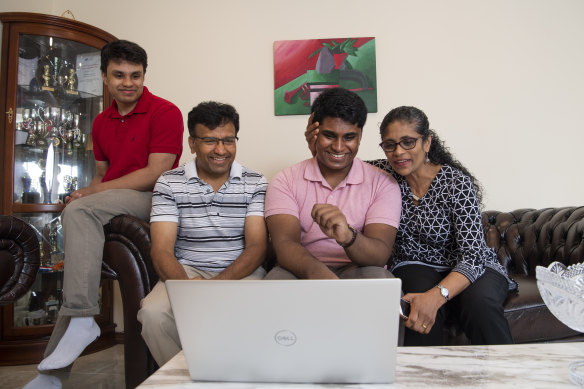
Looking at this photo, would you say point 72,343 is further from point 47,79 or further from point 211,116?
point 47,79

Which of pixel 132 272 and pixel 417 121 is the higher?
pixel 417 121

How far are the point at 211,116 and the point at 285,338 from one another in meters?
1.21

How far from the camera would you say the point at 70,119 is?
117 inches

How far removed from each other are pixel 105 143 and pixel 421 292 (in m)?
1.65

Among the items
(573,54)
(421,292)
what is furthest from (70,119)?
(573,54)

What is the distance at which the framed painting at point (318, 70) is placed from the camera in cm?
288

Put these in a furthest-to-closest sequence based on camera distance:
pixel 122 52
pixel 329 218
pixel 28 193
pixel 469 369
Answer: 1. pixel 28 193
2. pixel 122 52
3. pixel 329 218
4. pixel 469 369

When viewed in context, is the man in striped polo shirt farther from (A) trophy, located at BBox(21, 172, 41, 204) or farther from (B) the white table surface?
(A) trophy, located at BBox(21, 172, 41, 204)

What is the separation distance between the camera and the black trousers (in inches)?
63.4

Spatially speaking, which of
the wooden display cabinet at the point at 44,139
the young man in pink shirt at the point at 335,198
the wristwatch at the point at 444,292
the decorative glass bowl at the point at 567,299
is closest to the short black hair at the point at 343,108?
the young man in pink shirt at the point at 335,198

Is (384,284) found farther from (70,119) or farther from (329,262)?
(70,119)

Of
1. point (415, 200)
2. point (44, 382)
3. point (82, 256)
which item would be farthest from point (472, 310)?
point (44, 382)

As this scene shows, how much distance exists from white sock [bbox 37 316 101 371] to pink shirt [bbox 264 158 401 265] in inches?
31.6

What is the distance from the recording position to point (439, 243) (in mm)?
1830
